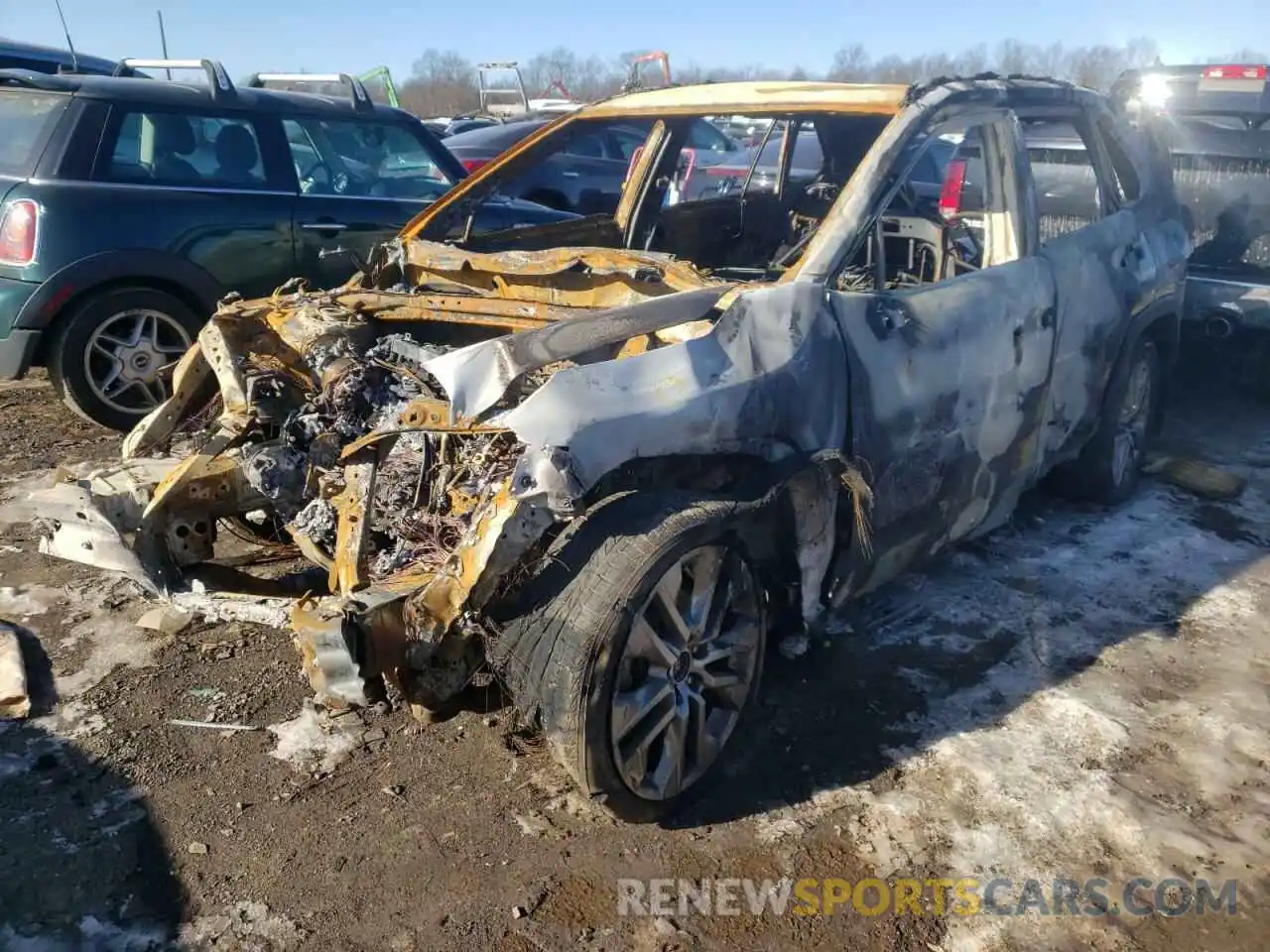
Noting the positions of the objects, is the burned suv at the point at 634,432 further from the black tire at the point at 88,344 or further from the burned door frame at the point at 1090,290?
the black tire at the point at 88,344

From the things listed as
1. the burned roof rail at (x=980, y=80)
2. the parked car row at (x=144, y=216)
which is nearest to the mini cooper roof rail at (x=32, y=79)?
the parked car row at (x=144, y=216)

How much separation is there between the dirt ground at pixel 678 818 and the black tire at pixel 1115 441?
33.0 inches

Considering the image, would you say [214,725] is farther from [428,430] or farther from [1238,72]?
[1238,72]

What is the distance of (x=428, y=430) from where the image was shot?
2643 mm

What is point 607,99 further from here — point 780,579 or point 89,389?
point 89,389

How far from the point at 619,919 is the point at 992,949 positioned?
85 centimetres

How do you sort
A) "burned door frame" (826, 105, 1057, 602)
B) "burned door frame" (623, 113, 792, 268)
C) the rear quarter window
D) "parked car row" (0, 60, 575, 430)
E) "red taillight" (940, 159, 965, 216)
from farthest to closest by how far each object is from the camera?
"red taillight" (940, 159, 965, 216)
the rear quarter window
"parked car row" (0, 60, 575, 430)
"burned door frame" (623, 113, 792, 268)
"burned door frame" (826, 105, 1057, 602)

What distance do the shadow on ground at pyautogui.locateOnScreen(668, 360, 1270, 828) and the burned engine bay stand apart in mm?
540

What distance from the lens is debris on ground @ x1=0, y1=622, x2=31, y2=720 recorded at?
3.16 m

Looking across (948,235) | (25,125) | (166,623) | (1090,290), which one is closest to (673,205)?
(948,235)

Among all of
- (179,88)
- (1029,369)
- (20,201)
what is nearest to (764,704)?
(1029,369)

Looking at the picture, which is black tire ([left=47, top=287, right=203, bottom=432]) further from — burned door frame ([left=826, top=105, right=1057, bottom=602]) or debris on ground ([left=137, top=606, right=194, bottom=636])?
burned door frame ([left=826, top=105, right=1057, bottom=602])

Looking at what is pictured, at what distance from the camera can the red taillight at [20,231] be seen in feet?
17.1

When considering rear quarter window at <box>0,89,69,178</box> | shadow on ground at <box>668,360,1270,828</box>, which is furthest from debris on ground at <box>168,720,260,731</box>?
rear quarter window at <box>0,89,69,178</box>
